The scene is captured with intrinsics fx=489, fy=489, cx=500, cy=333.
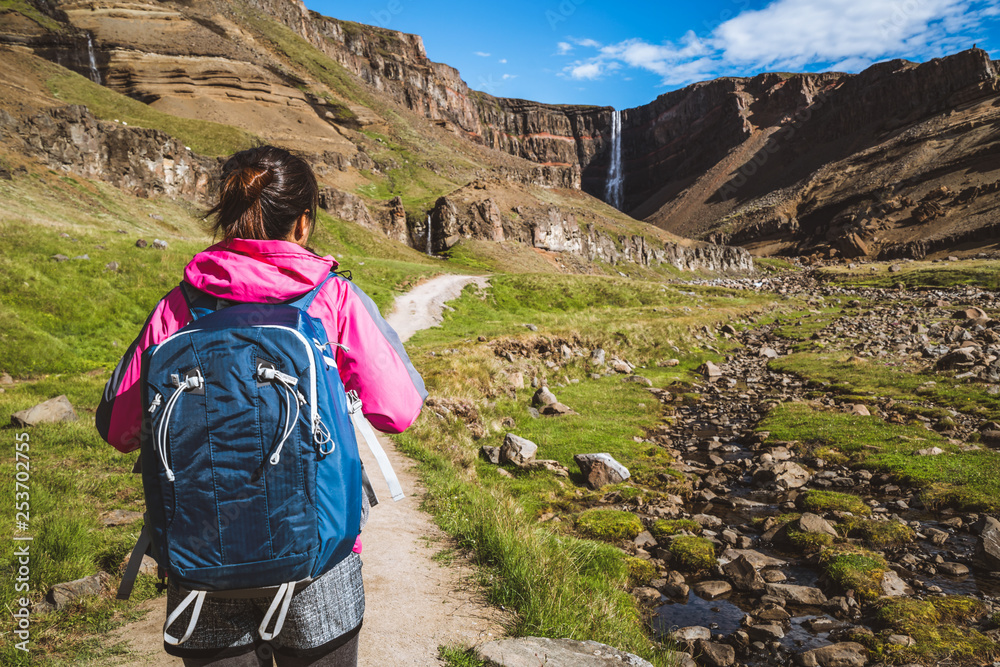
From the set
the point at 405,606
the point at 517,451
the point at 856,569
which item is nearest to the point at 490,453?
the point at 517,451

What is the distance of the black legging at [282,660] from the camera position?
207cm

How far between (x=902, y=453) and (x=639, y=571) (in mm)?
7819

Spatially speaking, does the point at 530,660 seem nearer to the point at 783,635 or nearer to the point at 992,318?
the point at 783,635

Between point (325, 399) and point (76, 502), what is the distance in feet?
22.4

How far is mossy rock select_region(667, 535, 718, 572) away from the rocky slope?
148 feet

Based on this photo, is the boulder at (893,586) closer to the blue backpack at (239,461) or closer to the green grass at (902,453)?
the green grass at (902,453)

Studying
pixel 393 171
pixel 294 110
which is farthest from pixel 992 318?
pixel 294 110

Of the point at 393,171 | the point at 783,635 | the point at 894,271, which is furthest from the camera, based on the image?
the point at 393,171

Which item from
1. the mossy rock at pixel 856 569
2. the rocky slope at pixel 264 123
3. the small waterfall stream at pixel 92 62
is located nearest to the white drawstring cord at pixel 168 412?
the mossy rock at pixel 856 569

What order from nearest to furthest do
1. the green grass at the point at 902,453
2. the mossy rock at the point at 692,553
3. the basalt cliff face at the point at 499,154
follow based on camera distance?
the mossy rock at the point at 692,553 → the green grass at the point at 902,453 → the basalt cliff face at the point at 499,154

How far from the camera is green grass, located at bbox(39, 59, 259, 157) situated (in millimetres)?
59281

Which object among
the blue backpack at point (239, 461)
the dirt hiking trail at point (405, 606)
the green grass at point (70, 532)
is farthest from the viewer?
the green grass at point (70, 532)

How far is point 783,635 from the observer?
19.4 ft

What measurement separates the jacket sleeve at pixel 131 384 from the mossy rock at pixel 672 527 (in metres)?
8.01
